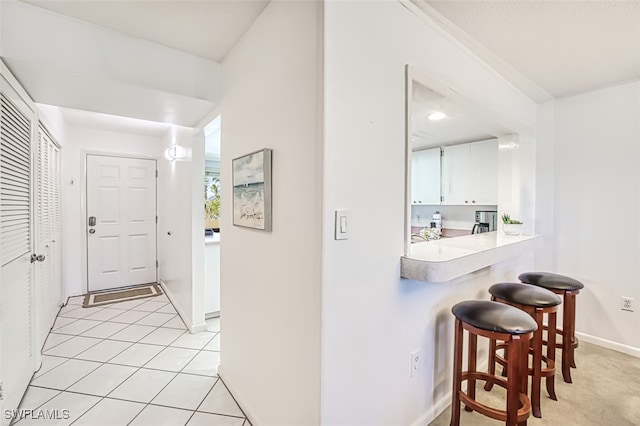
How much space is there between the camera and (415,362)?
5.33ft

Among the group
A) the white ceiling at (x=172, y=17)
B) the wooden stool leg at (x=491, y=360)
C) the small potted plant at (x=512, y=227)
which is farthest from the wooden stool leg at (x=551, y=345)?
the white ceiling at (x=172, y=17)

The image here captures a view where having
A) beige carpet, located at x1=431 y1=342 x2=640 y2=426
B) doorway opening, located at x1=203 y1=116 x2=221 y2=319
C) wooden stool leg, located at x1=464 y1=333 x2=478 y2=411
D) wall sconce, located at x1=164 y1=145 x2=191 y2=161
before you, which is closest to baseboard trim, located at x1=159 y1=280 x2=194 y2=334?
doorway opening, located at x1=203 y1=116 x2=221 y2=319

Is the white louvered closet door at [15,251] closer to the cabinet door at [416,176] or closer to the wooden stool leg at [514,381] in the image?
the wooden stool leg at [514,381]

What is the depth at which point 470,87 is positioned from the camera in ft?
6.70

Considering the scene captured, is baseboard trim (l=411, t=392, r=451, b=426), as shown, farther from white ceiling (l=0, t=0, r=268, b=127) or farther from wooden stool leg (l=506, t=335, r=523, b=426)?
white ceiling (l=0, t=0, r=268, b=127)

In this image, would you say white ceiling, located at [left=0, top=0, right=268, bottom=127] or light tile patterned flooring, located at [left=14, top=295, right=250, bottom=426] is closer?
white ceiling, located at [left=0, top=0, right=268, bottom=127]

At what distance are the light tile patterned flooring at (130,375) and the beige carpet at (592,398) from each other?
59.8 inches

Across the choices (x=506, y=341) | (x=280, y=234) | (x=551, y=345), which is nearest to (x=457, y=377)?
(x=506, y=341)

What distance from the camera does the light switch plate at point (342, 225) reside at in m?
1.24

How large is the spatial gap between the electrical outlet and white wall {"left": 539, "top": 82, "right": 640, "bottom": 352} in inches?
92.9

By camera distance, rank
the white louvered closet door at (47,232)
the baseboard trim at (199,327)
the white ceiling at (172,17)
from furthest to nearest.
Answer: the baseboard trim at (199,327) → the white louvered closet door at (47,232) → the white ceiling at (172,17)

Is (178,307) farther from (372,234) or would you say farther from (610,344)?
(610,344)

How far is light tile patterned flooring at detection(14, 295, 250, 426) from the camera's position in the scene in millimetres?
1815

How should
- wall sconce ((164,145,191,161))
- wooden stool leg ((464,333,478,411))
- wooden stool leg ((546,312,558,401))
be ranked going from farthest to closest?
wall sconce ((164,145,191,161)) → wooden stool leg ((546,312,558,401)) → wooden stool leg ((464,333,478,411))
